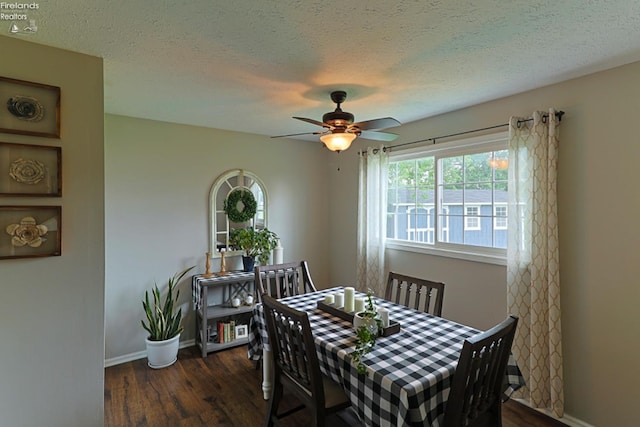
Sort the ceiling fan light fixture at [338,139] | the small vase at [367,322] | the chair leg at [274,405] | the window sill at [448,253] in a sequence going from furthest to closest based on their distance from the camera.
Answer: the window sill at [448,253] < the ceiling fan light fixture at [338,139] < the chair leg at [274,405] < the small vase at [367,322]

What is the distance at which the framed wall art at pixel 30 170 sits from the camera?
1635 millimetres

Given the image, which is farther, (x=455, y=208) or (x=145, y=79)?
(x=455, y=208)

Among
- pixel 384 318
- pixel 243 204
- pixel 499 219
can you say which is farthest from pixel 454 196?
pixel 243 204

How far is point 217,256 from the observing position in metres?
3.54

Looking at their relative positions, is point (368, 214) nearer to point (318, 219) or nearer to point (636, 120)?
point (318, 219)

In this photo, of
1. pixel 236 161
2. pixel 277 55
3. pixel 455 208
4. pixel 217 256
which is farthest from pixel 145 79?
pixel 455 208

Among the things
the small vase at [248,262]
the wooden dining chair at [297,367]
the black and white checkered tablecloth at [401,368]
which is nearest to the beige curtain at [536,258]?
the black and white checkered tablecloth at [401,368]

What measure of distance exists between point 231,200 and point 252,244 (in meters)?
0.56

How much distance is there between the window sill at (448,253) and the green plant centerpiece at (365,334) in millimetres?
1370

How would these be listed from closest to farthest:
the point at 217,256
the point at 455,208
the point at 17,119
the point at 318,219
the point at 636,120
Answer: the point at 17,119
the point at 636,120
the point at 455,208
the point at 217,256
the point at 318,219

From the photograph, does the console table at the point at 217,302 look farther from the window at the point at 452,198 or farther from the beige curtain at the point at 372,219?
the window at the point at 452,198

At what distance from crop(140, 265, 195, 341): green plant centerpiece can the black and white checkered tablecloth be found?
1.70m

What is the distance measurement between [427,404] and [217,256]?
2735 mm

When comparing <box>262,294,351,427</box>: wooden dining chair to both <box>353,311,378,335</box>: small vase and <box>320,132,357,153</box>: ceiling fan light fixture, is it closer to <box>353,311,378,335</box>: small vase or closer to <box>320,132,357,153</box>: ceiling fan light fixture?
<box>353,311,378,335</box>: small vase
